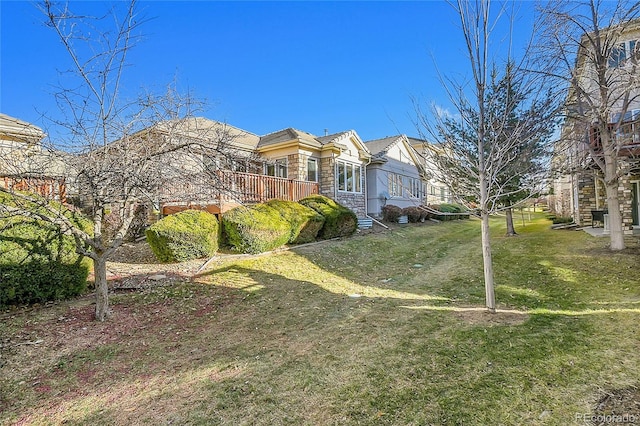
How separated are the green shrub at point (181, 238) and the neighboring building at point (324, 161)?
6672mm

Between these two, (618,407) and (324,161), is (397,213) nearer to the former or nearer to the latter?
(324,161)

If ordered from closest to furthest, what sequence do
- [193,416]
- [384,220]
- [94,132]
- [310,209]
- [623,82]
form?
1. [193,416]
2. [94,132]
3. [623,82]
4. [310,209]
5. [384,220]

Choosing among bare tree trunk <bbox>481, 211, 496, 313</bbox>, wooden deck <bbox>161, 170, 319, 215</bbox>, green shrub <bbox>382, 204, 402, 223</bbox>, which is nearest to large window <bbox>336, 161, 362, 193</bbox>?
green shrub <bbox>382, 204, 402, 223</bbox>

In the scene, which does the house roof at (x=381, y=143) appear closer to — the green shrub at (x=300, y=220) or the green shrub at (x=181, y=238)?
the green shrub at (x=300, y=220)

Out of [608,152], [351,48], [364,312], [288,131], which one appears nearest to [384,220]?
[288,131]

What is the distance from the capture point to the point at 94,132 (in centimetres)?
522

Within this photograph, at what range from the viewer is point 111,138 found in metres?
5.28

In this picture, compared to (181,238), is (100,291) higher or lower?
lower

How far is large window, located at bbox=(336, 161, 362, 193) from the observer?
1783 cm

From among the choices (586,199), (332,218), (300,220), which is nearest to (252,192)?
(300,220)

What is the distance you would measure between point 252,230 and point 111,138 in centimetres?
490

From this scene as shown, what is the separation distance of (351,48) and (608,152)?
30.7 feet

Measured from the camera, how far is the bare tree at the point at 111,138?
4.91 metres

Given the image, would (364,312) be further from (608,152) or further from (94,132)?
(608,152)
